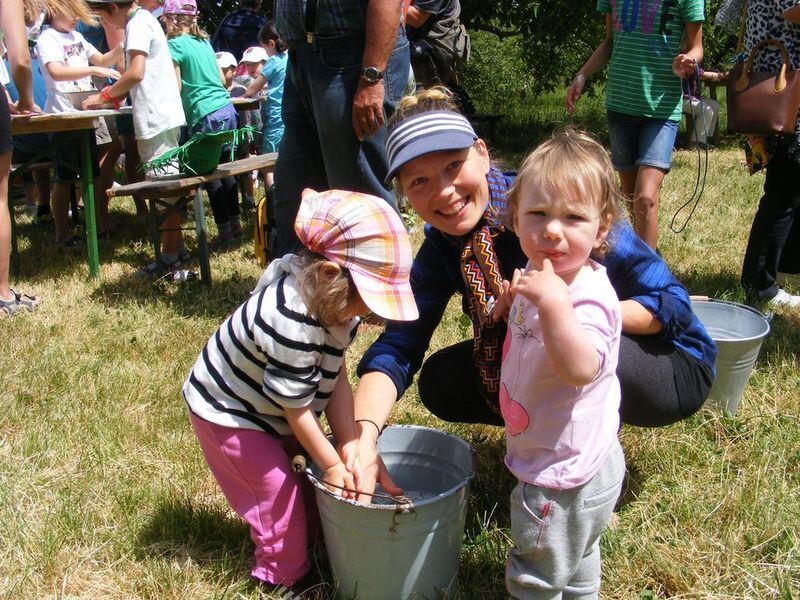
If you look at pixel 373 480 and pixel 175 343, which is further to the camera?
pixel 175 343

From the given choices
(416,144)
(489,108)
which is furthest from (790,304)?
(489,108)

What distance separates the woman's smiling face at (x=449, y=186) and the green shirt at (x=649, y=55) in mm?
2076

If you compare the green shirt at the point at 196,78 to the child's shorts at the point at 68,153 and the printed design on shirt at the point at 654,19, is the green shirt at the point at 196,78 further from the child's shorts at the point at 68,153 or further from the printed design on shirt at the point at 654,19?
the printed design on shirt at the point at 654,19

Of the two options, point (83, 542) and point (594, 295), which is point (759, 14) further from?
point (83, 542)

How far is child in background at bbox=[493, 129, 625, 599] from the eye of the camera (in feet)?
5.08

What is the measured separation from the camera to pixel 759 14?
351cm

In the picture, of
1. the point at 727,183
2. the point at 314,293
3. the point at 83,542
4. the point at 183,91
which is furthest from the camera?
the point at 727,183

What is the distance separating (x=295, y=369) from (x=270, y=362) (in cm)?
7

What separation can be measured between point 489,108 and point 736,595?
11845mm

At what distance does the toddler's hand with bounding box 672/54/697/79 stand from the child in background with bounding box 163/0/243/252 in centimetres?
304

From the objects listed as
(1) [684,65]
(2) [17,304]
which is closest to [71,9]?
(2) [17,304]

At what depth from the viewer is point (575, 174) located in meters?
1.55

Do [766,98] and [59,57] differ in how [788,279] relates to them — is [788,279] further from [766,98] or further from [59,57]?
[59,57]

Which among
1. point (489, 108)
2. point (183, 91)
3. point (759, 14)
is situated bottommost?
point (489, 108)
